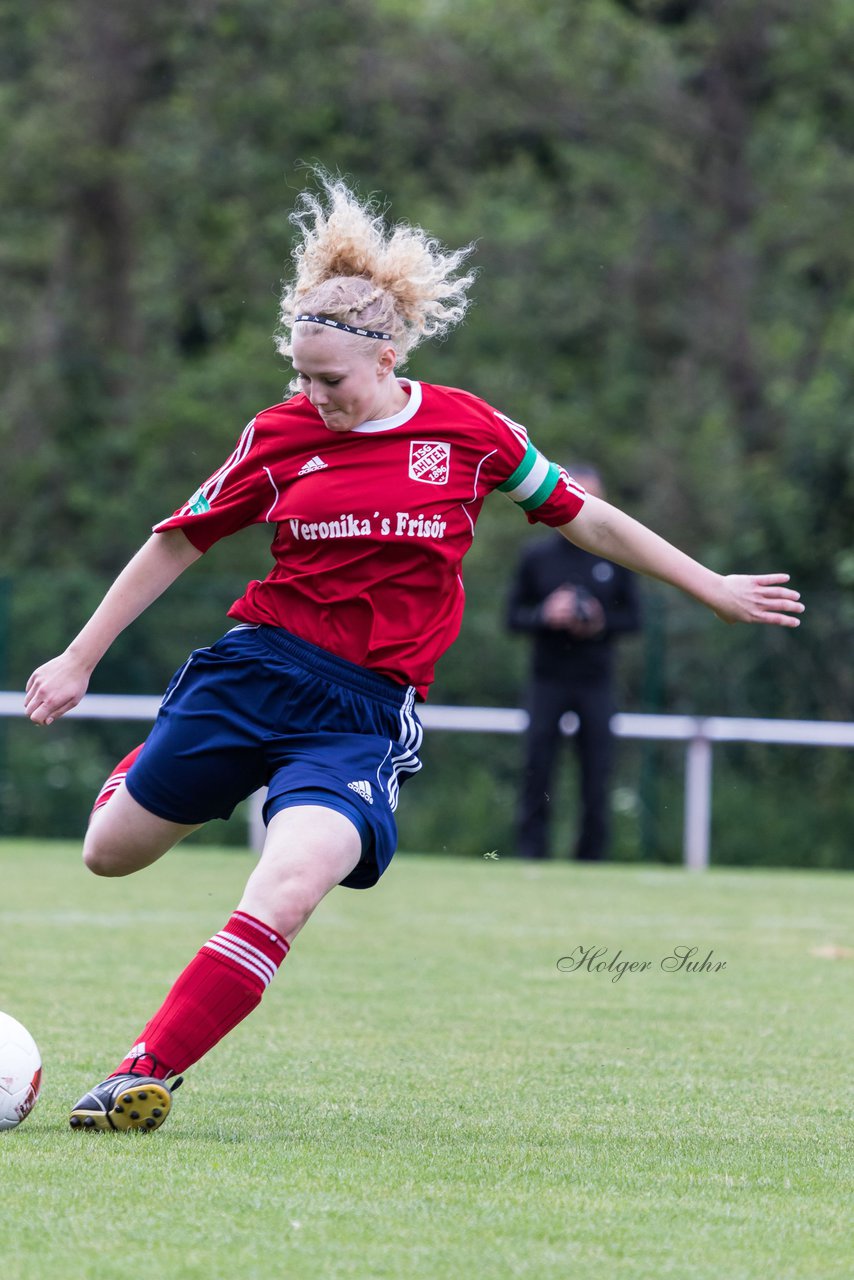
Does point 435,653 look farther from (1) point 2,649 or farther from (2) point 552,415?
(2) point 552,415

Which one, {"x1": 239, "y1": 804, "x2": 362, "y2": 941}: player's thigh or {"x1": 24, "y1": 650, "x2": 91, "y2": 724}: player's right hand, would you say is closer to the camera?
{"x1": 239, "y1": 804, "x2": 362, "y2": 941}: player's thigh

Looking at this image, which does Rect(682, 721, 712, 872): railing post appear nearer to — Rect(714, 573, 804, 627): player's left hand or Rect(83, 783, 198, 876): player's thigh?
Rect(714, 573, 804, 627): player's left hand

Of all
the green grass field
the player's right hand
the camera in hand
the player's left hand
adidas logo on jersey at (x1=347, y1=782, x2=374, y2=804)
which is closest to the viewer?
the green grass field

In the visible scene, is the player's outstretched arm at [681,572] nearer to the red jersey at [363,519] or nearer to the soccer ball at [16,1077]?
the red jersey at [363,519]

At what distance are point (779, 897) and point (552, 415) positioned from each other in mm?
13169

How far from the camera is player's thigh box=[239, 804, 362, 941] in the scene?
363 cm

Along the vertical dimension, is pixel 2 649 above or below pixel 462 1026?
above

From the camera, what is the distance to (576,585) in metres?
10.9

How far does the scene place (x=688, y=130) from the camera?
21.7m

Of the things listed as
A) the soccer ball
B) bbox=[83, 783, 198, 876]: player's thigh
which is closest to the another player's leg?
the soccer ball

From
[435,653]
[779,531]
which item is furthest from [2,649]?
[435,653]

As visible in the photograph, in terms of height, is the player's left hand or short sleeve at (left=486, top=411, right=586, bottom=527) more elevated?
short sleeve at (left=486, top=411, right=586, bottom=527)

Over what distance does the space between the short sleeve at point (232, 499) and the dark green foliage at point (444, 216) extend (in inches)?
592

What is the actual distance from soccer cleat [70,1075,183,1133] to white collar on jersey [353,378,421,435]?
1.36 meters
